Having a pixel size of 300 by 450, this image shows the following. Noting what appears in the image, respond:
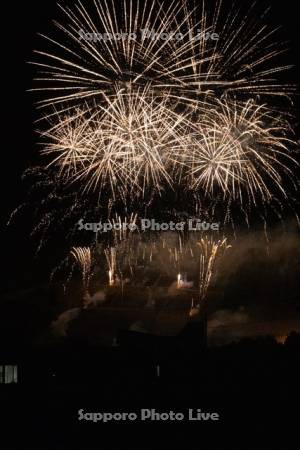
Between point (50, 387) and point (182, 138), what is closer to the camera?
point (182, 138)

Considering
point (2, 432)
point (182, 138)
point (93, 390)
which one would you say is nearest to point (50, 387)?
point (93, 390)

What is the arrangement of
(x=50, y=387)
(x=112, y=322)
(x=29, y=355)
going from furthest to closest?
(x=112, y=322), (x=29, y=355), (x=50, y=387)

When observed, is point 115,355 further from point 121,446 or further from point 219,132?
point 219,132

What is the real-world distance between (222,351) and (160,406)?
3.19m

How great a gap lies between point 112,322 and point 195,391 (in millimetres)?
9788

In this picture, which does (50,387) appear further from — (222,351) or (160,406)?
(222,351)

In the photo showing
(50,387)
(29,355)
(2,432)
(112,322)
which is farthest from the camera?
(112,322)

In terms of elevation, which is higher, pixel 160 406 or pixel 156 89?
pixel 156 89

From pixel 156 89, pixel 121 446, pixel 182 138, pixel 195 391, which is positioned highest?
pixel 156 89

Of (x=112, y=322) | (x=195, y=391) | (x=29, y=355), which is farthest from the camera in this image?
(x=112, y=322)

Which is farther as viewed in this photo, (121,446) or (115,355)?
(115,355)

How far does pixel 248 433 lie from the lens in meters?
15.8

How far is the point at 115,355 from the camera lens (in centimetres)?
1909

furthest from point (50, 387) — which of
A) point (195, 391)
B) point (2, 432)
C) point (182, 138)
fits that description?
point (182, 138)
